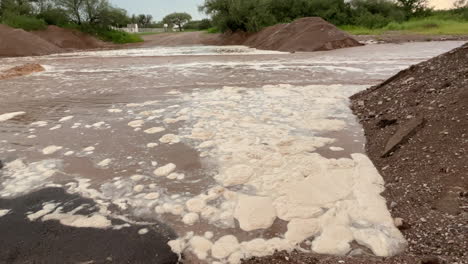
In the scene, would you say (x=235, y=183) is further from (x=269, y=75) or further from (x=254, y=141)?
(x=269, y=75)

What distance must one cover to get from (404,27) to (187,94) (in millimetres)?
26464

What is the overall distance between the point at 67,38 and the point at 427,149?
100.0 feet

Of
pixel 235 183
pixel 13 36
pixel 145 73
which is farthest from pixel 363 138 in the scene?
pixel 13 36

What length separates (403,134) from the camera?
3.46 m

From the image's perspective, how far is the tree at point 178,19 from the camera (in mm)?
69250

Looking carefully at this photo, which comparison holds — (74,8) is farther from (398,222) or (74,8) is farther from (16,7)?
(398,222)

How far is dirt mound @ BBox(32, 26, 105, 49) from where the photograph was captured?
2705cm

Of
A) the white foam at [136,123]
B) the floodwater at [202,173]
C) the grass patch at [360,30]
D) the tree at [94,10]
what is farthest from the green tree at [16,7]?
the white foam at [136,123]

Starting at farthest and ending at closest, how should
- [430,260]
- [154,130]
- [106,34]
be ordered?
1. [106,34]
2. [154,130]
3. [430,260]

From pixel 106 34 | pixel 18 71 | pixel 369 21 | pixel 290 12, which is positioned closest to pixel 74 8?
pixel 106 34

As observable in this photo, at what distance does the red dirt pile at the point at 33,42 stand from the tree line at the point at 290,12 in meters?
11.7

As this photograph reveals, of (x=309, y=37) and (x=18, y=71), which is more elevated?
(x=309, y=37)

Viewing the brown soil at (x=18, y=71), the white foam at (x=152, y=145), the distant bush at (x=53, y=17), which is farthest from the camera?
the distant bush at (x=53, y=17)

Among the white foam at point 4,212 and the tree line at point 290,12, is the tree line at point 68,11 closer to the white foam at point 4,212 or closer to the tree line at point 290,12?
the tree line at point 290,12
